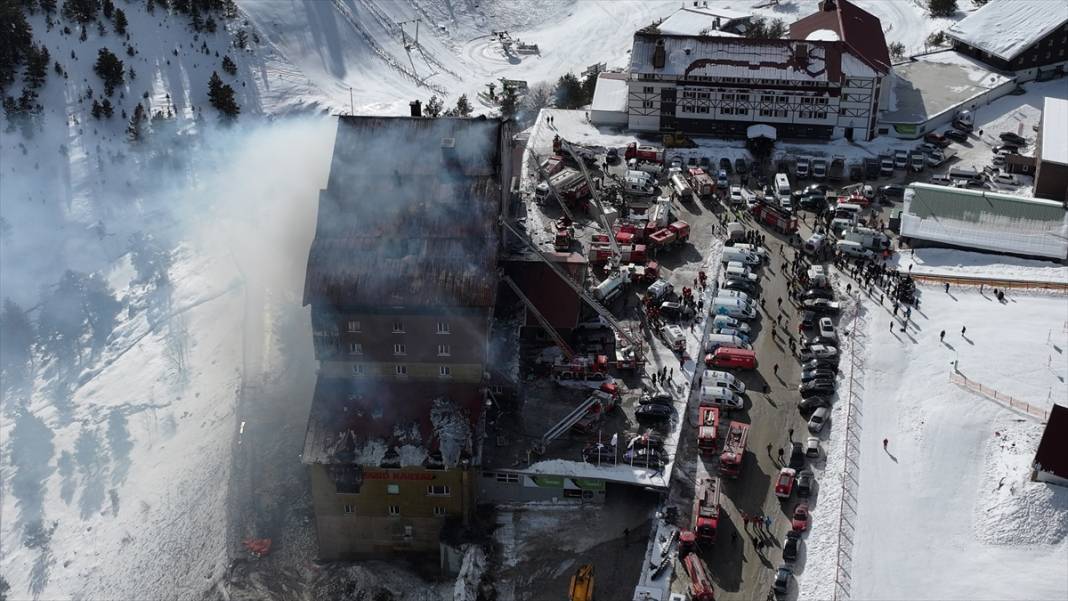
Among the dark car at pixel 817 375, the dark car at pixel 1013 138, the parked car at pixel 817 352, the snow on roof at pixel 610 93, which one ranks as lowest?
the dark car at pixel 817 375

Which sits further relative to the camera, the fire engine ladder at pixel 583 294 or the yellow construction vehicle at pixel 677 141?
the yellow construction vehicle at pixel 677 141

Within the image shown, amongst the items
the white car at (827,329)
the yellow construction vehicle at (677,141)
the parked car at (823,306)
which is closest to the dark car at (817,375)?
the white car at (827,329)

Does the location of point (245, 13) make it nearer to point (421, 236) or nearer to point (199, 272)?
point (199, 272)

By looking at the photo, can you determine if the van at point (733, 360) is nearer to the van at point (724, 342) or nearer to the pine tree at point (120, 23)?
the van at point (724, 342)

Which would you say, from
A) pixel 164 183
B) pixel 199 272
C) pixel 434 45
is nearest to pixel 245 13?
pixel 434 45

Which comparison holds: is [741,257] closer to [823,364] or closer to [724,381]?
[823,364]
